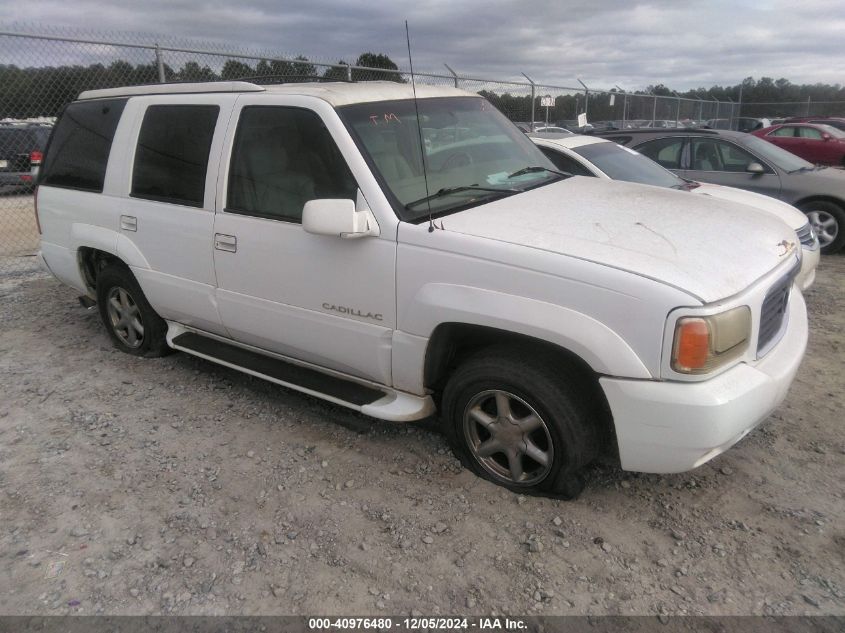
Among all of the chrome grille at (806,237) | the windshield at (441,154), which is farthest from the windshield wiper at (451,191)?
the chrome grille at (806,237)

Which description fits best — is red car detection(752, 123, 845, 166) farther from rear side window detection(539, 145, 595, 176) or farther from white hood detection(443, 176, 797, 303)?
white hood detection(443, 176, 797, 303)

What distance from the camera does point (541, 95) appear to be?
14.8 metres

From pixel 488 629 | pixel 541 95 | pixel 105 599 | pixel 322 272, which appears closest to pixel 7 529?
pixel 105 599

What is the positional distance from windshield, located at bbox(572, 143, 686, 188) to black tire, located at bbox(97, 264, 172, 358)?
4381mm

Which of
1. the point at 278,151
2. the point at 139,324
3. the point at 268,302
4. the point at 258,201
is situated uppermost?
the point at 278,151

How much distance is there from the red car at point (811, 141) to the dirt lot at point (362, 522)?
12335 millimetres

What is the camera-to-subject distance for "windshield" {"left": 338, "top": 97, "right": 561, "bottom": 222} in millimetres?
3219

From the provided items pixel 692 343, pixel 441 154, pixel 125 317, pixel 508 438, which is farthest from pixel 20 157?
pixel 692 343

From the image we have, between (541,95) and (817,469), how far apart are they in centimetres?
1299

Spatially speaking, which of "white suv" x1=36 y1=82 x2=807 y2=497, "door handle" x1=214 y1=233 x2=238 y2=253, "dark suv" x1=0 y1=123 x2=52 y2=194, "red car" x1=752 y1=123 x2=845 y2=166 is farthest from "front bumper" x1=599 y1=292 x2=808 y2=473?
"red car" x1=752 y1=123 x2=845 y2=166

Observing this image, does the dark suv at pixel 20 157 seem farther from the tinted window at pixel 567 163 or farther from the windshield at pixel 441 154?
the windshield at pixel 441 154

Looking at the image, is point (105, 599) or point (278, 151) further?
point (278, 151)

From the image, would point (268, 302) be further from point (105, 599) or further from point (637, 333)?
point (637, 333)

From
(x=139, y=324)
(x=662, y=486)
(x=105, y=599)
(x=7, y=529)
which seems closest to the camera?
(x=105, y=599)
